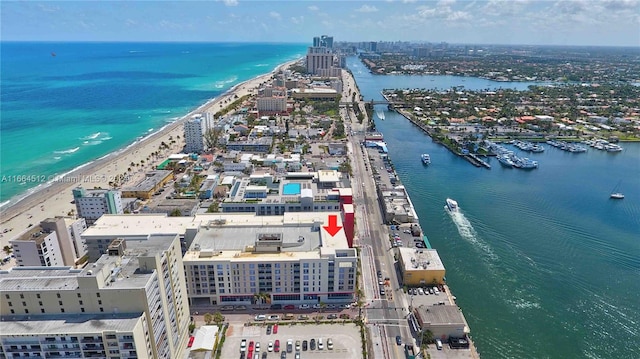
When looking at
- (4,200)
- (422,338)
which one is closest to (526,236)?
(422,338)

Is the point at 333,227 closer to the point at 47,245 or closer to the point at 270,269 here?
the point at 270,269

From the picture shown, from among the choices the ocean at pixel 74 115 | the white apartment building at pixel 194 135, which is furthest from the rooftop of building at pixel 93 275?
the white apartment building at pixel 194 135

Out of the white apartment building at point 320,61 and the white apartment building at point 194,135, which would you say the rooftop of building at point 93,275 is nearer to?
the white apartment building at point 194,135

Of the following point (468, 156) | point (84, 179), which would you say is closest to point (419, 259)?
point (468, 156)

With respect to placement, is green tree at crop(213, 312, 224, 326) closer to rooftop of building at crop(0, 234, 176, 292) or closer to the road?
rooftop of building at crop(0, 234, 176, 292)

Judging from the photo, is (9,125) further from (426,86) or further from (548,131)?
(426,86)

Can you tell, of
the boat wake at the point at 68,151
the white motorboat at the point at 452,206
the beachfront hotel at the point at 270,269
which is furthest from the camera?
the boat wake at the point at 68,151

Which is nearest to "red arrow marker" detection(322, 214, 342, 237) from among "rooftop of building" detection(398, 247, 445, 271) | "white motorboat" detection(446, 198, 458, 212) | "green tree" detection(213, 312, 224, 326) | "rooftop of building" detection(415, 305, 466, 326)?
"rooftop of building" detection(398, 247, 445, 271)
